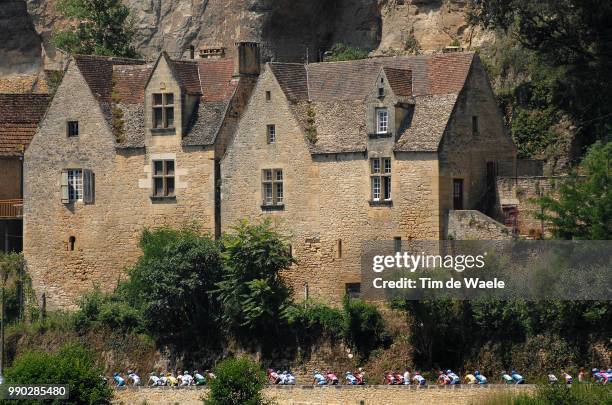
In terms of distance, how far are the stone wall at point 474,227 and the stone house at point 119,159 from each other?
1024cm

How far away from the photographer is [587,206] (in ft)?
242

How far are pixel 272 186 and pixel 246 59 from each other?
17.9 feet

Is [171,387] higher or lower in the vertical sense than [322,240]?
lower

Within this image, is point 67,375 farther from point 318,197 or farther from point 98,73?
point 98,73

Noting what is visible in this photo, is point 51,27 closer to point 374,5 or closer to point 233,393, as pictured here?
point 374,5

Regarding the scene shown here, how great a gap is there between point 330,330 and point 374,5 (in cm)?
2002

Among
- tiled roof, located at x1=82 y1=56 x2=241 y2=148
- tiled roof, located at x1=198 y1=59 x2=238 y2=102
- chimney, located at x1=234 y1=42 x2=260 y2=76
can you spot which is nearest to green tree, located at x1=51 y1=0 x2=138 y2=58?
tiled roof, located at x1=82 y1=56 x2=241 y2=148

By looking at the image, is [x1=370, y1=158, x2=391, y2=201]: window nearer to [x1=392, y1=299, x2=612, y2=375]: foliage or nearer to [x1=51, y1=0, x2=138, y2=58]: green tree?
[x1=392, y1=299, x2=612, y2=375]: foliage

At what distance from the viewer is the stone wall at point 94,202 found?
83500 millimetres

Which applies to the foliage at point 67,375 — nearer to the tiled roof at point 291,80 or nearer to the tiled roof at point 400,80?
the tiled roof at point 291,80

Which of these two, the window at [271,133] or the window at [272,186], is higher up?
the window at [271,133]

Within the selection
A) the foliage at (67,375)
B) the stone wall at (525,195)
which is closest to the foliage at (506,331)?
the stone wall at (525,195)

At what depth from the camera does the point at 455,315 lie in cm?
7600

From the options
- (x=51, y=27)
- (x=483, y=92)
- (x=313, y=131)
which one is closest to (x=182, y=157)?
(x=313, y=131)
